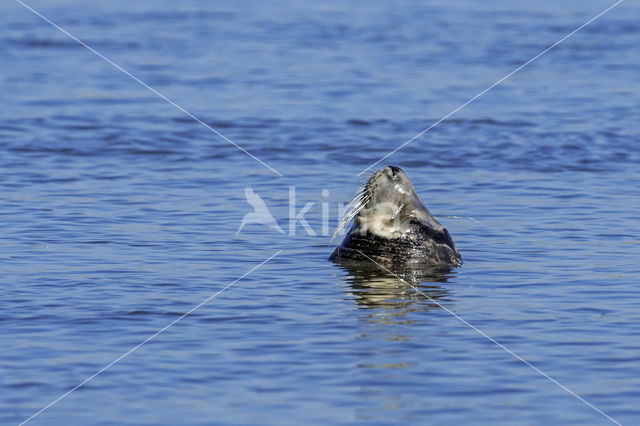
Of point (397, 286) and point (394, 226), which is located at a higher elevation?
point (394, 226)

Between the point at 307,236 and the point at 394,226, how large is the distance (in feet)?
6.07

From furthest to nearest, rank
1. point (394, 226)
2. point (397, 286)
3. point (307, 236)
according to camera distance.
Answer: point (307, 236) < point (394, 226) < point (397, 286)

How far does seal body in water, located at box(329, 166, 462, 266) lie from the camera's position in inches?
396

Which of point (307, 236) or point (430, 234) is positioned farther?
point (307, 236)

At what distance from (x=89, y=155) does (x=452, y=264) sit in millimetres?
7811

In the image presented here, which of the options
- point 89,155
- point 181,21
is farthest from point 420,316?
point 181,21

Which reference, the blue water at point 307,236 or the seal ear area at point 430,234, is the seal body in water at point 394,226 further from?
the blue water at point 307,236

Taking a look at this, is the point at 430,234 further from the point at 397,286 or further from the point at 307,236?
the point at 307,236

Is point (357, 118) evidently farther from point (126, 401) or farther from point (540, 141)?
point (126, 401)

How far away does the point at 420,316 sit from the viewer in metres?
8.50

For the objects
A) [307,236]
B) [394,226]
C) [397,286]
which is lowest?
[397,286]

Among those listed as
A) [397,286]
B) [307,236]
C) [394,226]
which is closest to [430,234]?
[394,226]

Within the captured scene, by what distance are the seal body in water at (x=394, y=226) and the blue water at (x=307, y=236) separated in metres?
0.27

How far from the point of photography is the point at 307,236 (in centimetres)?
1179
